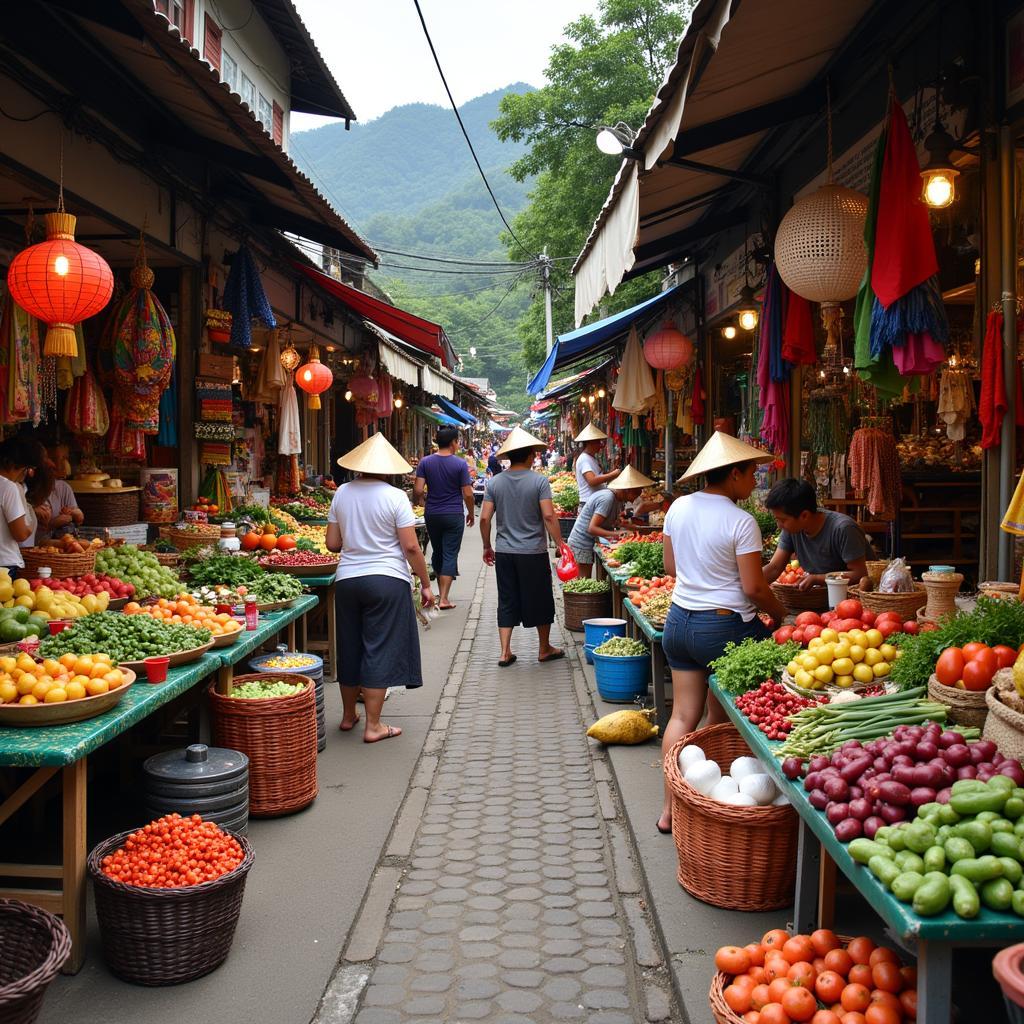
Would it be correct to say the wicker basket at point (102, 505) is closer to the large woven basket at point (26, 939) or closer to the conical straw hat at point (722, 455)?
the conical straw hat at point (722, 455)

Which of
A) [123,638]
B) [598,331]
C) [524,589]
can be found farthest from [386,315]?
[123,638]

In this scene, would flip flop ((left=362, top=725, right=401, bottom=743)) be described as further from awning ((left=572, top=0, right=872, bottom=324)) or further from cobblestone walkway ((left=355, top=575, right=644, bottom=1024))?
awning ((left=572, top=0, right=872, bottom=324))

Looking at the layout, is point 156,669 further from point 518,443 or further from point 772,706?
point 518,443

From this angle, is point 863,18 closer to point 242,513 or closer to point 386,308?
point 242,513

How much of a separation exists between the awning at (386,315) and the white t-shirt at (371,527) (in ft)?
22.6

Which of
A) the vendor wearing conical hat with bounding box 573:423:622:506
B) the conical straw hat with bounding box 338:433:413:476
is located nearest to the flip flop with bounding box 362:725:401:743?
the conical straw hat with bounding box 338:433:413:476

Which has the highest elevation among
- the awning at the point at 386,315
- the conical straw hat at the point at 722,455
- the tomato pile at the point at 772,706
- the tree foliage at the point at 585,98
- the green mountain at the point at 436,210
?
the green mountain at the point at 436,210

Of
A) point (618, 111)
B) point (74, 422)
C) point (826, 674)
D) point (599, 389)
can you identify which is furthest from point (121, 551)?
point (618, 111)

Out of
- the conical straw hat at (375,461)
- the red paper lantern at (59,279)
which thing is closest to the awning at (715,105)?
the conical straw hat at (375,461)

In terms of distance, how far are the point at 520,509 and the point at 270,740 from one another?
171 inches

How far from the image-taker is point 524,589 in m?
9.34

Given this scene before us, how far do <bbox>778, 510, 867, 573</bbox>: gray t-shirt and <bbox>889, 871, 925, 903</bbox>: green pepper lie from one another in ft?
13.2

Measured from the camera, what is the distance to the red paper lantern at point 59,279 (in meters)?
5.34

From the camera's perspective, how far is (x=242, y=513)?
10.2 m
